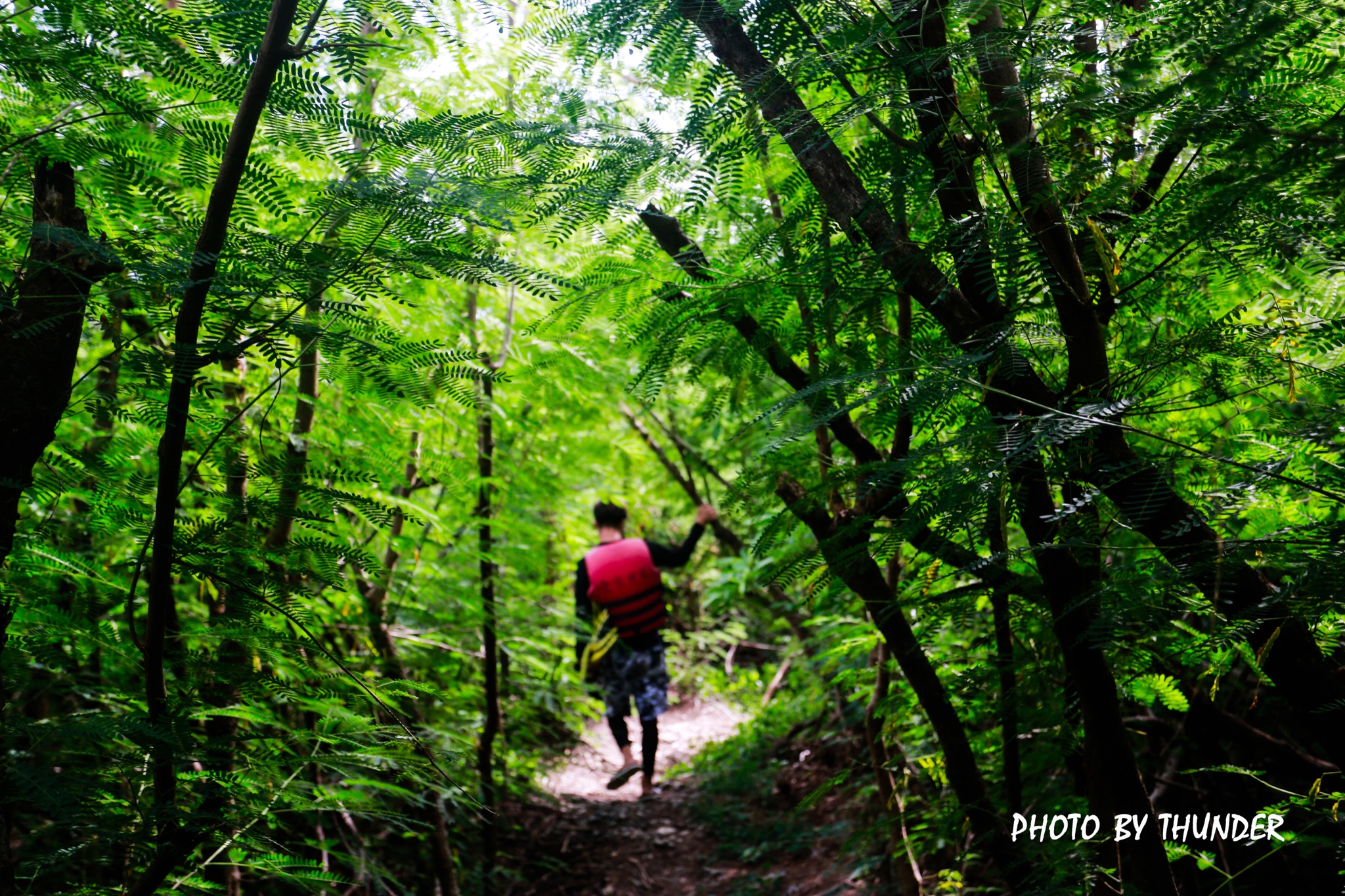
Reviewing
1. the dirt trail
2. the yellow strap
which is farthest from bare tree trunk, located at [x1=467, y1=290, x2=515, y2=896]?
the yellow strap

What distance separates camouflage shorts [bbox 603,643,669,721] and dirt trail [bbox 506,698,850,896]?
466 mm

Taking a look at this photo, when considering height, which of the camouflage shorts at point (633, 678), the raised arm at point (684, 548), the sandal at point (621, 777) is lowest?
the sandal at point (621, 777)

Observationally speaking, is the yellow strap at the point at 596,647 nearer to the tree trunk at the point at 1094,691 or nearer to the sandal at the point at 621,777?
the sandal at the point at 621,777

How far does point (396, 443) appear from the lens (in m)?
3.40

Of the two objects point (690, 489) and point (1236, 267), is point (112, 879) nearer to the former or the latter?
point (1236, 267)

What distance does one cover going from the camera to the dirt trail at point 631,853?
4.51 metres

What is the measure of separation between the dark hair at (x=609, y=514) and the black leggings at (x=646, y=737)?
1.57 metres

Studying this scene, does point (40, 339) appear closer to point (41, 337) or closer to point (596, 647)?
point (41, 337)

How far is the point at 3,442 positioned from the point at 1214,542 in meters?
2.19

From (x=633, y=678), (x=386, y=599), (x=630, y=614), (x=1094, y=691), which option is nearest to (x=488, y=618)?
(x=386, y=599)

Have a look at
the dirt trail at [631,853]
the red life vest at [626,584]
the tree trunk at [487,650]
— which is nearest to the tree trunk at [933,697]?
the dirt trail at [631,853]

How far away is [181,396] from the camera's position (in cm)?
138

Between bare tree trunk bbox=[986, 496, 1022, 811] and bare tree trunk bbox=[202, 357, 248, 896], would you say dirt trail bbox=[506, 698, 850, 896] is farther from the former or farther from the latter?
bare tree trunk bbox=[202, 357, 248, 896]

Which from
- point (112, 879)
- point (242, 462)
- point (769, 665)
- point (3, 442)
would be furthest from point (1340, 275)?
point (769, 665)
